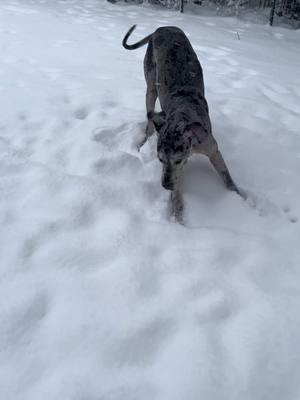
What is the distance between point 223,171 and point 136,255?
40.5 inches

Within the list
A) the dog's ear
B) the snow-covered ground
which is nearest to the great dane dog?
the dog's ear

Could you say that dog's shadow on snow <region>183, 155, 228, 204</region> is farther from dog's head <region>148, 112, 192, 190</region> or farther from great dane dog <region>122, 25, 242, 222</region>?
dog's head <region>148, 112, 192, 190</region>

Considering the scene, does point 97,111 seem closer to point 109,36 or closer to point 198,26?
point 109,36

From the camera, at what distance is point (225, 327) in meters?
2.03

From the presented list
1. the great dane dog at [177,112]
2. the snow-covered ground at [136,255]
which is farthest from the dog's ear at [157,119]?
the snow-covered ground at [136,255]

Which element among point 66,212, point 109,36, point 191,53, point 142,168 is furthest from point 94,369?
point 109,36

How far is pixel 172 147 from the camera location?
265cm

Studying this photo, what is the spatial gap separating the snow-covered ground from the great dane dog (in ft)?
0.60

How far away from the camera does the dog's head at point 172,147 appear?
8.72 ft

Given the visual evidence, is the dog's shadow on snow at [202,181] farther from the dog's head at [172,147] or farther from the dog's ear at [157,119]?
the dog's ear at [157,119]

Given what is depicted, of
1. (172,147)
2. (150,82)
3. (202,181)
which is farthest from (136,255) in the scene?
(150,82)

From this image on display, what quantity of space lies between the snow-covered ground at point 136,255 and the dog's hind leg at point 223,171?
0.07 m

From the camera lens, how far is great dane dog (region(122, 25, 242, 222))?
270cm

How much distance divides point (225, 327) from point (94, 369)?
681mm
